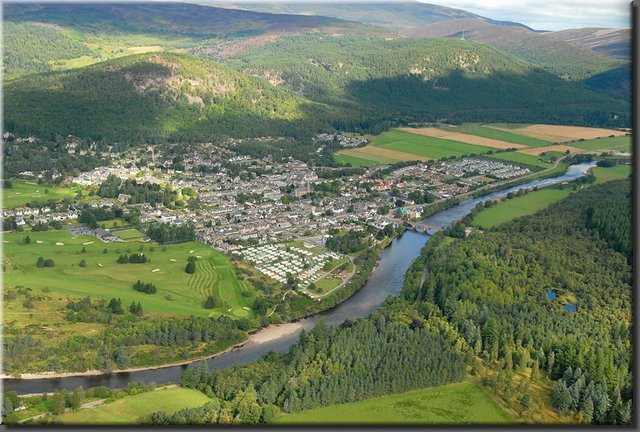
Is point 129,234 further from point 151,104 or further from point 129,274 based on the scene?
point 151,104

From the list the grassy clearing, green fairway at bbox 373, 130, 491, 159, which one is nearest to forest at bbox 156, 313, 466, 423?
the grassy clearing

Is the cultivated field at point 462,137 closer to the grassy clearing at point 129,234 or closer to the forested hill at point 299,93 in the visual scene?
the forested hill at point 299,93

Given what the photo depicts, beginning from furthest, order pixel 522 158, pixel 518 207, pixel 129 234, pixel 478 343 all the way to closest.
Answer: pixel 522 158, pixel 518 207, pixel 129 234, pixel 478 343

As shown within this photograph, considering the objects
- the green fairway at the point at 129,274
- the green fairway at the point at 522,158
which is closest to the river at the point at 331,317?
the green fairway at the point at 129,274

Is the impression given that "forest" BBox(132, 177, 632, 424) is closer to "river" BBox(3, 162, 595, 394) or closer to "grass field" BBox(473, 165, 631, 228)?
"river" BBox(3, 162, 595, 394)

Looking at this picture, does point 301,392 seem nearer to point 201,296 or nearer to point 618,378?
point 618,378

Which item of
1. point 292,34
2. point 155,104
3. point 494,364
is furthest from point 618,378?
point 292,34

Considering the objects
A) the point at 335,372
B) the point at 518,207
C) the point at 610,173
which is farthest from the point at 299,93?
the point at 335,372
